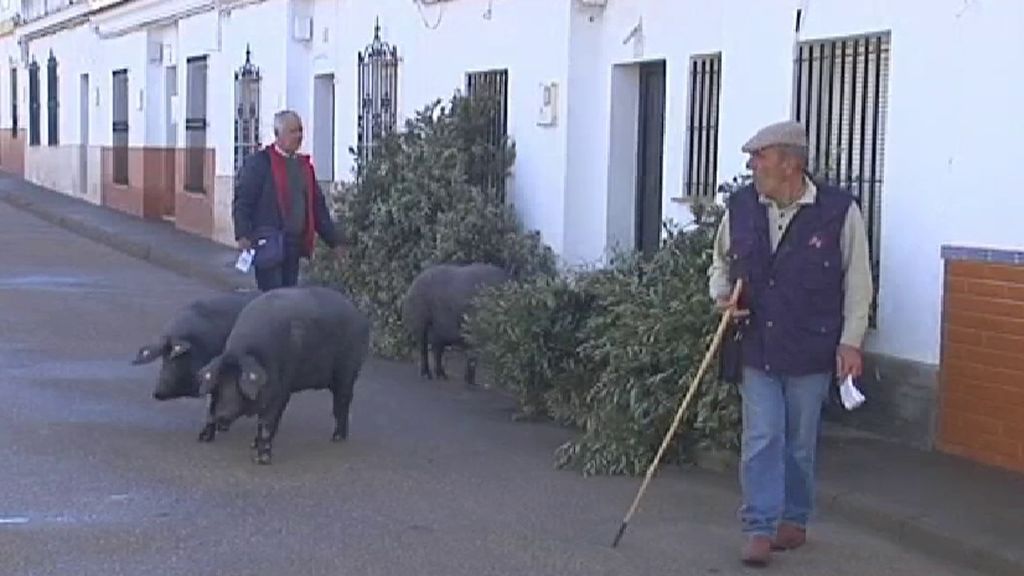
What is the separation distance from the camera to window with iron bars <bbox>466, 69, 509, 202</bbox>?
50.9 feet

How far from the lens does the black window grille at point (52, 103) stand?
1387 inches

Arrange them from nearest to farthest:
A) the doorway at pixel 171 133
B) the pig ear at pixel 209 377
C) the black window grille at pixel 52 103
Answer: the pig ear at pixel 209 377
the doorway at pixel 171 133
the black window grille at pixel 52 103

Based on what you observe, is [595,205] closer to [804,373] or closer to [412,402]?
[412,402]

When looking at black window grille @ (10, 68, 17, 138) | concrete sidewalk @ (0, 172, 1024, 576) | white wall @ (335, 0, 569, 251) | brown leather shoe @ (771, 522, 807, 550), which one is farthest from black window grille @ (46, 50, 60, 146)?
brown leather shoe @ (771, 522, 807, 550)

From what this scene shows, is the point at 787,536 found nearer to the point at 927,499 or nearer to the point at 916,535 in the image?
the point at 916,535

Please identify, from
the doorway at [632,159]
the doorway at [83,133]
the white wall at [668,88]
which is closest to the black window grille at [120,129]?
the doorway at [83,133]

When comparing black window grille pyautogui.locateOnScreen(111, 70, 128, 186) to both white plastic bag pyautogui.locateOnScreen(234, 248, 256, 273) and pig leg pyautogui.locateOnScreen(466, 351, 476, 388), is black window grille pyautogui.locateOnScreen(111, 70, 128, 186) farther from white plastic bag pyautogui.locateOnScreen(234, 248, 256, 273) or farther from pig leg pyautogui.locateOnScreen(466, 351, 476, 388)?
white plastic bag pyautogui.locateOnScreen(234, 248, 256, 273)

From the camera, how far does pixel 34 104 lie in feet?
123

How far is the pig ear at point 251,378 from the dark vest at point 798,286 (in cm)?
307

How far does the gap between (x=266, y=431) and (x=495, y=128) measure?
659cm

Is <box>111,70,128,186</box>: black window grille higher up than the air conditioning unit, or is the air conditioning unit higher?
the air conditioning unit

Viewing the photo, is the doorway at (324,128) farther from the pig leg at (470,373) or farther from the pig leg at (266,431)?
the pig leg at (266,431)

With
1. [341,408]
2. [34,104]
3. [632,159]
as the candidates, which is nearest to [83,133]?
[34,104]

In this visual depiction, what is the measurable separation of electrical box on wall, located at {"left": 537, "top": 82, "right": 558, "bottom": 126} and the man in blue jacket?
3.10 meters
